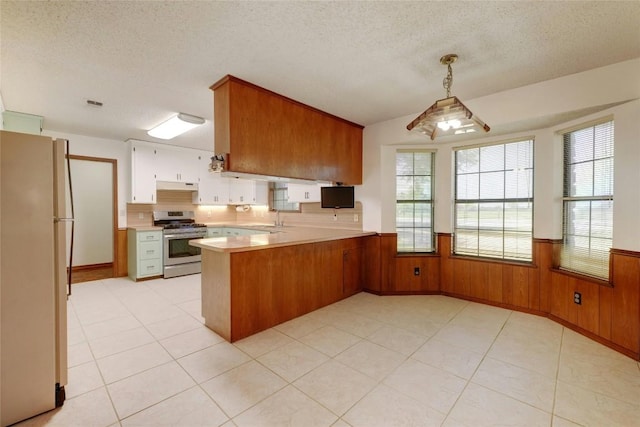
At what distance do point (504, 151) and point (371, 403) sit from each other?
11.6 feet

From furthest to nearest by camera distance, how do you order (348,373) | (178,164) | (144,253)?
1. (178,164)
2. (144,253)
3. (348,373)

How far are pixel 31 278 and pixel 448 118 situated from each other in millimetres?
3142

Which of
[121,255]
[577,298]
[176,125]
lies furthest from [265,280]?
[121,255]

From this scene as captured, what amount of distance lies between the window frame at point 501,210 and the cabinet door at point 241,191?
4.37 meters

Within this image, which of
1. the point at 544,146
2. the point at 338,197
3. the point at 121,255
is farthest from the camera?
the point at 121,255

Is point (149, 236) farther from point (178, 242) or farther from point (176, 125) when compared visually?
point (176, 125)

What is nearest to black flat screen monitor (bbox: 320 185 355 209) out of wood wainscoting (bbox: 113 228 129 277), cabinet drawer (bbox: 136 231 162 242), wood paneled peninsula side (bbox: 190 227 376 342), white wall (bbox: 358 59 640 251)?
white wall (bbox: 358 59 640 251)

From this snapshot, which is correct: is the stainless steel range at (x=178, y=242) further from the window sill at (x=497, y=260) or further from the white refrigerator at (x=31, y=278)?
the window sill at (x=497, y=260)

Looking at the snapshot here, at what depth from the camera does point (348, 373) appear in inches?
88.5

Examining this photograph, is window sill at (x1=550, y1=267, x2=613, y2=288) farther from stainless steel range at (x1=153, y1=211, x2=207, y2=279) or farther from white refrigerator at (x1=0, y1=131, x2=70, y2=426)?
stainless steel range at (x1=153, y1=211, x2=207, y2=279)

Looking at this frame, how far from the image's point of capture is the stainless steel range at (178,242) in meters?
5.25

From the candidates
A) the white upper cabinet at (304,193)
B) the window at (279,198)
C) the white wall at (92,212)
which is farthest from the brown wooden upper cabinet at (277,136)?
the white wall at (92,212)

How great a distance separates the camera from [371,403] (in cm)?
190

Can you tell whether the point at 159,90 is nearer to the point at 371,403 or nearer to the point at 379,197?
the point at 379,197
